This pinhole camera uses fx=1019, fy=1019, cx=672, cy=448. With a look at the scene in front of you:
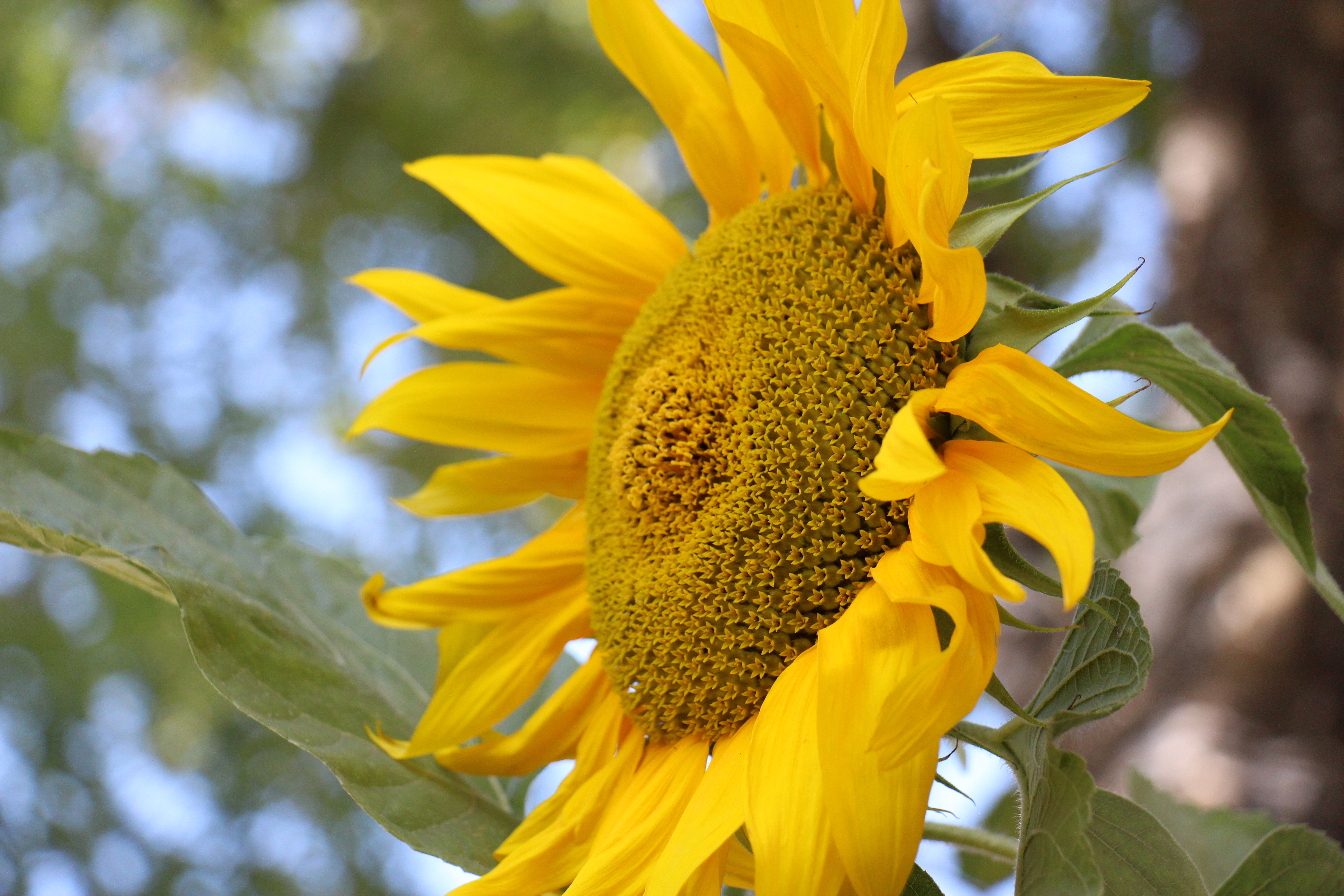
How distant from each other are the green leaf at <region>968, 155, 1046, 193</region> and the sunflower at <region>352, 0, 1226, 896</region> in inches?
1.2

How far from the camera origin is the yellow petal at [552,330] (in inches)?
34.7

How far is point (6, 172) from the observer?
131 inches

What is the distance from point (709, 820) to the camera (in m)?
0.57

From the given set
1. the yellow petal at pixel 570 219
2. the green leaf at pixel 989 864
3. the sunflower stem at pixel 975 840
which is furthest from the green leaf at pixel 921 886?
the green leaf at pixel 989 864

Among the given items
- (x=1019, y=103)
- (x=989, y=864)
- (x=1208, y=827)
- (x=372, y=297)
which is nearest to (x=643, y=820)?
(x=1019, y=103)

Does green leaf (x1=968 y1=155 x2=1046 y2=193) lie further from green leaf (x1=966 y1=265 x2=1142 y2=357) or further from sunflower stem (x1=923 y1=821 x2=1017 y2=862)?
sunflower stem (x1=923 y1=821 x2=1017 y2=862)

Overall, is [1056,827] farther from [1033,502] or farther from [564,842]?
[564,842]

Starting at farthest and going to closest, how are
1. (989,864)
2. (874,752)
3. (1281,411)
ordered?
(1281,411)
(989,864)
(874,752)

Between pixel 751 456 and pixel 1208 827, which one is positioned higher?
pixel 751 456

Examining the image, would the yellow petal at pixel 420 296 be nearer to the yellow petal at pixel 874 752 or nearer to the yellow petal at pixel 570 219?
the yellow petal at pixel 570 219

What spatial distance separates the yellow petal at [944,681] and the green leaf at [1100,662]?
0.06m

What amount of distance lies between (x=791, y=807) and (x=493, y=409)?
1.64 feet

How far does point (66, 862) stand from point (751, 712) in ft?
5.95

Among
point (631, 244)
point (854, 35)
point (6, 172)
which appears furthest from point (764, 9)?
point (6, 172)
